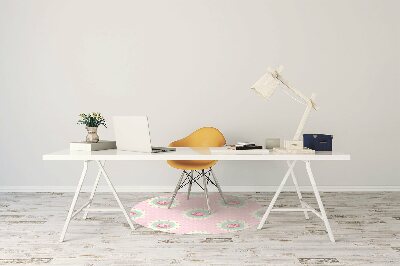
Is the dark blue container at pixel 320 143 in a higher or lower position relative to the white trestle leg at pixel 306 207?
higher

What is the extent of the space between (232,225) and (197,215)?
17.2 inches

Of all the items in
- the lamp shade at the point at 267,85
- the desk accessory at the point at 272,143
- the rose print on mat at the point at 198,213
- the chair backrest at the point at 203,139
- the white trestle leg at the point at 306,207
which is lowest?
the rose print on mat at the point at 198,213

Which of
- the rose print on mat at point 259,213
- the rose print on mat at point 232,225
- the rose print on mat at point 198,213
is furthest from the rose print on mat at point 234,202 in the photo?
the rose print on mat at point 232,225

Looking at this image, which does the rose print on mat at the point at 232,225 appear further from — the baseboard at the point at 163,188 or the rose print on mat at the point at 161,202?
the baseboard at the point at 163,188

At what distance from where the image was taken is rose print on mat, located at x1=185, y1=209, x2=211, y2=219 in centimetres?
355

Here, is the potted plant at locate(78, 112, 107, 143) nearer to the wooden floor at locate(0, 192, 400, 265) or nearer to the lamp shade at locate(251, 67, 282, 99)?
the wooden floor at locate(0, 192, 400, 265)

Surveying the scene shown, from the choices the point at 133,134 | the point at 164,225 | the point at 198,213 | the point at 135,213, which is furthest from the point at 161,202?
the point at 133,134

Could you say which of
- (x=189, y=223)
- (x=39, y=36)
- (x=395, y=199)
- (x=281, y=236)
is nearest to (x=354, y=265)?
(x=281, y=236)

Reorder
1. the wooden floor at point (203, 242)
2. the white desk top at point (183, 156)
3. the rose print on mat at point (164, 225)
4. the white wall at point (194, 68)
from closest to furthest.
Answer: the wooden floor at point (203, 242), the white desk top at point (183, 156), the rose print on mat at point (164, 225), the white wall at point (194, 68)

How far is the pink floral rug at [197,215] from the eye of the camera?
3202 millimetres

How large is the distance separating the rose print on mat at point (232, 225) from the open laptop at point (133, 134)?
2.65 feet

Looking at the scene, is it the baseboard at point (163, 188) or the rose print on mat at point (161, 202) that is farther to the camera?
the baseboard at point (163, 188)

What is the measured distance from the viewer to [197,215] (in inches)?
141

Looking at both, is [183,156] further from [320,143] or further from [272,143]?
[320,143]
